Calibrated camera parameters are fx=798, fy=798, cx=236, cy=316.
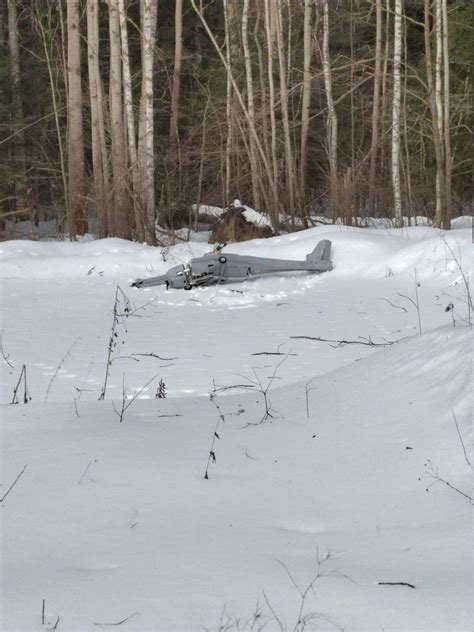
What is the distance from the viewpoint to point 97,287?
9.71m

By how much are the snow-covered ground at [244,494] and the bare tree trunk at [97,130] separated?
8082mm

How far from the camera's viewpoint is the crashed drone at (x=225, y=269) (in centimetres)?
950

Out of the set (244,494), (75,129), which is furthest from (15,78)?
(244,494)

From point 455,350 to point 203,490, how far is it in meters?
1.44

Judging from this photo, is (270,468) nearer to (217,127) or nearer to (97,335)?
(97,335)

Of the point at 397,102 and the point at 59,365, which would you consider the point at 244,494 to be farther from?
the point at 397,102

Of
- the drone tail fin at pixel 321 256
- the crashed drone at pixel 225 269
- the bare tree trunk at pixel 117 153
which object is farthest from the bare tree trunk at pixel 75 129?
the drone tail fin at pixel 321 256

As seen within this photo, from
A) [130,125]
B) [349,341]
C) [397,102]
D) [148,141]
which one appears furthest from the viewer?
[397,102]

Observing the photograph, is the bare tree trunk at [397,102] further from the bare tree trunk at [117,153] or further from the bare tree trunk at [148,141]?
the bare tree trunk at [117,153]

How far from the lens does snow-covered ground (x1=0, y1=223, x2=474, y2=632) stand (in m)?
1.99

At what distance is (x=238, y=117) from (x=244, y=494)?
48.5 feet

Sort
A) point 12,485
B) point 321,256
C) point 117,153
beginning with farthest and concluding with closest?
point 117,153, point 321,256, point 12,485

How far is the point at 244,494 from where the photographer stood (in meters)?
2.82

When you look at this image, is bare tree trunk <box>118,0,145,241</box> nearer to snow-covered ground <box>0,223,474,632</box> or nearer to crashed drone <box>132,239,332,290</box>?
crashed drone <box>132,239,332,290</box>
